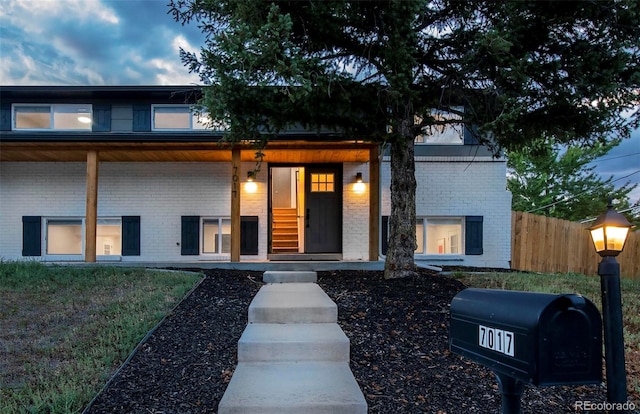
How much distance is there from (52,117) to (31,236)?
2795 millimetres

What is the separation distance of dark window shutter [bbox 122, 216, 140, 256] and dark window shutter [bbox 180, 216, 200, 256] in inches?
41.1

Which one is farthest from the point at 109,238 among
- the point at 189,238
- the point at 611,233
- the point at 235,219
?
the point at 611,233

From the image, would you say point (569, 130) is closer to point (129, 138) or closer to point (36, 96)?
point (129, 138)

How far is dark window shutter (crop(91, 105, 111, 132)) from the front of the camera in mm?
9742

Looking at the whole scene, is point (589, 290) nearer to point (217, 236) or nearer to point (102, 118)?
point (217, 236)

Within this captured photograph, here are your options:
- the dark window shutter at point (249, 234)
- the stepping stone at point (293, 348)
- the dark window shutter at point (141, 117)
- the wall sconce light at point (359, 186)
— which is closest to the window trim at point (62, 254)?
the dark window shutter at point (141, 117)

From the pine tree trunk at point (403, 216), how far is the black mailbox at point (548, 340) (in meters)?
4.66

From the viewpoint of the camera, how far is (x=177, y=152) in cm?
872

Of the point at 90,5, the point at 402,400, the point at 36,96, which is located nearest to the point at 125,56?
the point at 90,5

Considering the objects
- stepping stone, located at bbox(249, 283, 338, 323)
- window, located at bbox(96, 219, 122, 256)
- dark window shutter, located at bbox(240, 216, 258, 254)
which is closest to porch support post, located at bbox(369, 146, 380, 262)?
dark window shutter, located at bbox(240, 216, 258, 254)

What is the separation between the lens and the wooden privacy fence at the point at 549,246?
10398mm

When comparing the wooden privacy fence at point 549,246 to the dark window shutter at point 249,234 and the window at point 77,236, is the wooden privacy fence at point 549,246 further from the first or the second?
the window at point 77,236

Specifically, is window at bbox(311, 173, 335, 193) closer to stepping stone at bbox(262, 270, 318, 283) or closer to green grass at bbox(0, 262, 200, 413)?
stepping stone at bbox(262, 270, 318, 283)

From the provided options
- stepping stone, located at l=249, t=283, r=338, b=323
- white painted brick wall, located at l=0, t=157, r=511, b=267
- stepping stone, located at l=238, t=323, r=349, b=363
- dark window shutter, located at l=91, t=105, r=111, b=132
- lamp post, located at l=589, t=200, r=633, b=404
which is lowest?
stepping stone, located at l=238, t=323, r=349, b=363
